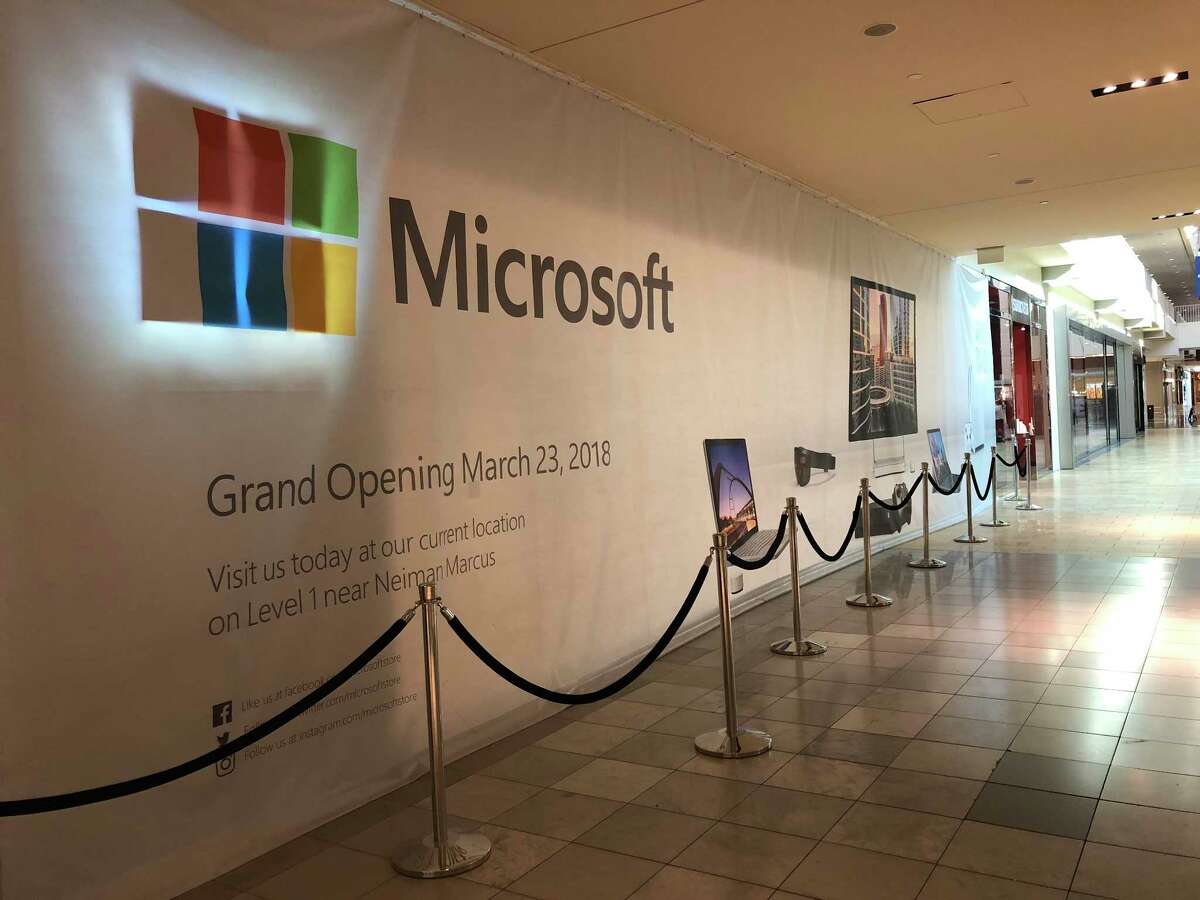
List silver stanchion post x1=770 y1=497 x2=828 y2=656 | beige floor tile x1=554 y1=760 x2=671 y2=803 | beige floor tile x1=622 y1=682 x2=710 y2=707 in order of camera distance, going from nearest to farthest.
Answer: beige floor tile x1=554 y1=760 x2=671 y2=803
beige floor tile x1=622 y1=682 x2=710 y2=707
silver stanchion post x1=770 y1=497 x2=828 y2=656

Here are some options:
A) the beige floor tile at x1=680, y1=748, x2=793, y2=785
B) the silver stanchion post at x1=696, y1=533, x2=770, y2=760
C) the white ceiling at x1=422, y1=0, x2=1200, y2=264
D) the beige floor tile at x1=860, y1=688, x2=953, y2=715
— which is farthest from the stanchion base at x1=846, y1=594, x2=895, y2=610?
the white ceiling at x1=422, y1=0, x2=1200, y2=264

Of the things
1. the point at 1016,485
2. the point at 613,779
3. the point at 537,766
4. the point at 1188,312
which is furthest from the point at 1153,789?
the point at 1188,312

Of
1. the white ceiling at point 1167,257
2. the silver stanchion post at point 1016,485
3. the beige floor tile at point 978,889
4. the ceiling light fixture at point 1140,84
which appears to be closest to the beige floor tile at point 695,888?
the beige floor tile at point 978,889

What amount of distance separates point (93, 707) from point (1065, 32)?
5.62 metres

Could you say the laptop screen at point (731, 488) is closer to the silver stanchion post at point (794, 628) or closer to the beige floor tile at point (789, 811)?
the silver stanchion post at point (794, 628)

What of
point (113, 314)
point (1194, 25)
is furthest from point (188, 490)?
point (1194, 25)

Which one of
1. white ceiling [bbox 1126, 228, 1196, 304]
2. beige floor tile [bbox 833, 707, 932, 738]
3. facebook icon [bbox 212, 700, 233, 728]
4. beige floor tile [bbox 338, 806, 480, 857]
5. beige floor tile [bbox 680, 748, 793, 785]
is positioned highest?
white ceiling [bbox 1126, 228, 1196, 304]

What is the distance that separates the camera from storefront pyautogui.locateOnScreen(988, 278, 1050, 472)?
597 inches

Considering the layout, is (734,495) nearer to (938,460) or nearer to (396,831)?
(396,831)

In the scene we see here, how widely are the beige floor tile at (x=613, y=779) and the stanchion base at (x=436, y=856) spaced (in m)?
0.60

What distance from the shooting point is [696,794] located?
3.76 m

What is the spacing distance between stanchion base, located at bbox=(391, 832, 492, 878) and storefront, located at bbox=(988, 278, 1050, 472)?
1344 centimetres

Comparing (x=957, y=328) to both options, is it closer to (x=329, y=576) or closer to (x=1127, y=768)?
(x=1127, y=768)

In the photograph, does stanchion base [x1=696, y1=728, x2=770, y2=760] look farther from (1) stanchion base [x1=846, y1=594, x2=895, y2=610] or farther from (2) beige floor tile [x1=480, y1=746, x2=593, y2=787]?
(1) stanchion base [x1=846, y1=594, x2=895, y2=610]
